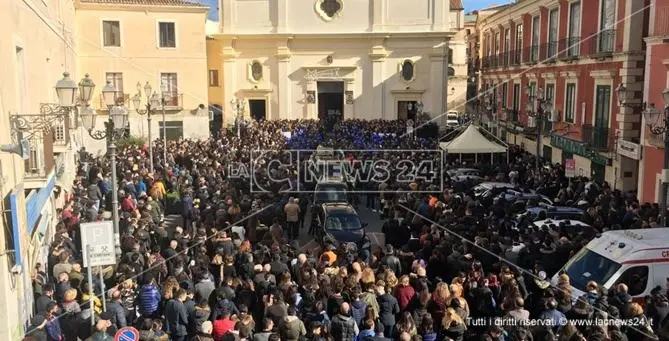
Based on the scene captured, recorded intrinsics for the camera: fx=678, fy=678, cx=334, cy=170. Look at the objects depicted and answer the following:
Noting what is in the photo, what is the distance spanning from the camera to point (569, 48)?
88.8ft

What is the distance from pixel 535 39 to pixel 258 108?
20.3 metres

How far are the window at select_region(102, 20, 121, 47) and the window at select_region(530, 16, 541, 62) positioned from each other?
21996 millimetres

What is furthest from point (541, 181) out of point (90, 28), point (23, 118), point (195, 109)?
point (90, 28)

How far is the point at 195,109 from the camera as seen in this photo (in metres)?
38.7

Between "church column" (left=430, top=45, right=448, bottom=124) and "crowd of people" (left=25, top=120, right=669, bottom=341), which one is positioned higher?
"church column" (left=430, top=45, right=448, bottom=124)

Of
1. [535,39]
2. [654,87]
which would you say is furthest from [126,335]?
[535,39]

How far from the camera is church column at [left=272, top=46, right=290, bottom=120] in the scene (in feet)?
149

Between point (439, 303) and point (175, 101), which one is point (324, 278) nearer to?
point (439, 303)

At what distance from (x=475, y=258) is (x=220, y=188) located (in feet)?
28.6

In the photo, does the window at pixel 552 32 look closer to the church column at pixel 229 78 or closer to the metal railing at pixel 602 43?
the metal railing at pixel 602 43

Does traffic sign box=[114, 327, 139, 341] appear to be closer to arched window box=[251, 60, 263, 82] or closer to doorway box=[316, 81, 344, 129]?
doorway box=[316, 81, 344, 129]

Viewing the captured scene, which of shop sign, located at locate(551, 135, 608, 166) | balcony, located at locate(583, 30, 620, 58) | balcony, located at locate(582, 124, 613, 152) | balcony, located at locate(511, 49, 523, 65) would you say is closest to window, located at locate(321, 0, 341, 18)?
balcony, located at locate(511, 49, 523, 65)

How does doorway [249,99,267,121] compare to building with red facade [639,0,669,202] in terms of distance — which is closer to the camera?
building with red facade [639,0,669,202]

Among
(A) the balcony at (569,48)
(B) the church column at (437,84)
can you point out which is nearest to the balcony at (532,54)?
(A) the balcony at (569,48)
